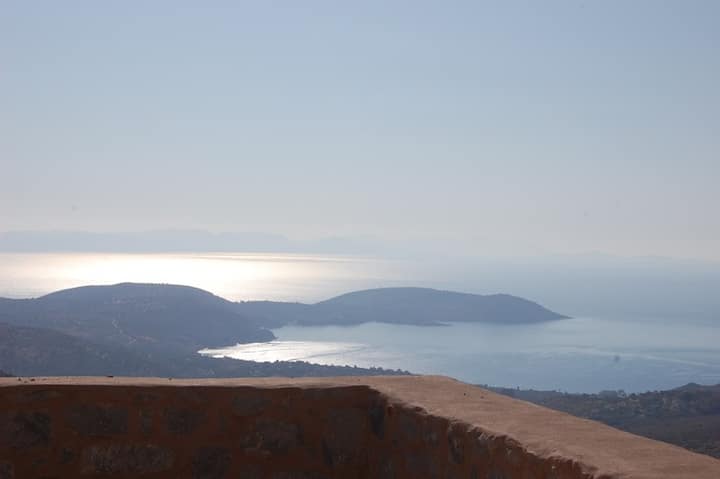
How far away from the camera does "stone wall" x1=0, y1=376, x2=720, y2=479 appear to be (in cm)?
323

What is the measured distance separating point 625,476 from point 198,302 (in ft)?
162

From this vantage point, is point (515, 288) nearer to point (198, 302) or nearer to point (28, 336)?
point (198, 302)

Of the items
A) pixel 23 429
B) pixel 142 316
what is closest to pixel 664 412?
pixel 23 429

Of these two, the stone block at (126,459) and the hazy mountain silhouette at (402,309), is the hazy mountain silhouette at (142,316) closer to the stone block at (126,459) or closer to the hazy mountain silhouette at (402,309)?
the hazy mountain silhouette at (402,309)

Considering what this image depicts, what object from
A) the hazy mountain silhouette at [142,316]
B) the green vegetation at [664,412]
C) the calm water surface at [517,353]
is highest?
the hazy mountain silhouette at [142,316]

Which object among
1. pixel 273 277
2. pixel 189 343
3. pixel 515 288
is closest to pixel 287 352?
pixel 189 343

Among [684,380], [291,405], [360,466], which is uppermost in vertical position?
[291,405]

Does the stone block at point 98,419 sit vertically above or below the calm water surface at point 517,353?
above

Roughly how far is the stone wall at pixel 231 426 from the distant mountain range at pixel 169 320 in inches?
796

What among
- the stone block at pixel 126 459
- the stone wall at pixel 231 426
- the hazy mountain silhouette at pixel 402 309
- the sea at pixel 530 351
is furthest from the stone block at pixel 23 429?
the hazy mountain silhouette at pixel 402 309

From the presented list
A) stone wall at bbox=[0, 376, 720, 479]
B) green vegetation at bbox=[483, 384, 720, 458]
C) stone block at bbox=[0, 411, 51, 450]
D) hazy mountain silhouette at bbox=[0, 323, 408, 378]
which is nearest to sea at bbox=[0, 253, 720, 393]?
hazy mountain silhouette at bbox=[0, 323, 408, 378]

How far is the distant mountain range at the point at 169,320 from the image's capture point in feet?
85.2

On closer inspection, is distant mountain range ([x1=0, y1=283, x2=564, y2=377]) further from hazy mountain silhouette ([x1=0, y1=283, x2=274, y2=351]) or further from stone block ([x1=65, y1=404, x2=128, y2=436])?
stone block ([x1=65, y1=404, x2=128, y2=436])

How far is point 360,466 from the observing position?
137 inches
